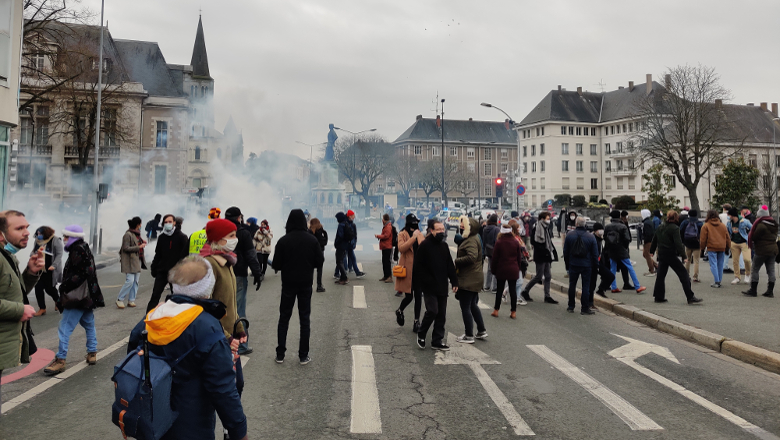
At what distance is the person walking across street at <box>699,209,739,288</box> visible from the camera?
37.8ft

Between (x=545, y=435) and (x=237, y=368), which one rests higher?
(x=237, y=368)

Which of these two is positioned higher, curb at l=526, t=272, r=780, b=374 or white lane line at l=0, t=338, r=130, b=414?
curb at l=526, t=272, r=780, b=374

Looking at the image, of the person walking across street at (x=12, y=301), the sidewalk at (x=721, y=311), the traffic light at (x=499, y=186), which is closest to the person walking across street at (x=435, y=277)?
the sidewalk at (x=721, y=311)

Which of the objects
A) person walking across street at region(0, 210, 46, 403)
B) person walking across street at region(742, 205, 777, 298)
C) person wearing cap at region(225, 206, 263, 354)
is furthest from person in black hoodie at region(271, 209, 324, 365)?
person walking across street at region(742, 205, 777, 298)

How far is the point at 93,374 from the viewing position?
589 cm

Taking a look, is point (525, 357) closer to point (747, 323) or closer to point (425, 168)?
point (747, 323)

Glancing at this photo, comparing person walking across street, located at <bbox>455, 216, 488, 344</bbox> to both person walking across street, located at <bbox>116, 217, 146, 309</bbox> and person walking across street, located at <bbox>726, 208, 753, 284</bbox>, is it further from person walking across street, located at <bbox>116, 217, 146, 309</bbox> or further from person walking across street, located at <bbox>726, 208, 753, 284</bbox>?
person walking across street, located at <bbox>726, 208, 753, 284</bbox>

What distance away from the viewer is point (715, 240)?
1159 cm

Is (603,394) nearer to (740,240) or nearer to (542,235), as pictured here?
(542,235)

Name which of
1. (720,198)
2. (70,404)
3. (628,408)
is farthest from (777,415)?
(720,198)

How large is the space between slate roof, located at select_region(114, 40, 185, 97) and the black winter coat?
156ft

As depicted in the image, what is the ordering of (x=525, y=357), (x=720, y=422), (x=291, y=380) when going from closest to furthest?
(x=720, y=422) < (x=291, y=380) < (x=525, y=357)

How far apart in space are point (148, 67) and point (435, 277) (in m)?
53.7

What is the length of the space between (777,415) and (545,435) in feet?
7.68
